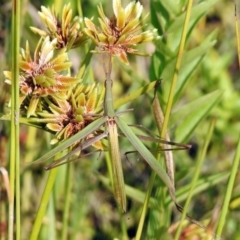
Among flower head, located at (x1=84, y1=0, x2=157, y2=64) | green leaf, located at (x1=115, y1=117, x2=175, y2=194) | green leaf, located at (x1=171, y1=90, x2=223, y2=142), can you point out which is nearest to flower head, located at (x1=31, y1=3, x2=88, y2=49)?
flower head, located at (x1=84, y1=0, x2=157, y2=64)

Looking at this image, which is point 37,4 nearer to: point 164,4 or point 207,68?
point 207,68

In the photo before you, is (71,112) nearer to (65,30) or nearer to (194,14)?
(65,30)

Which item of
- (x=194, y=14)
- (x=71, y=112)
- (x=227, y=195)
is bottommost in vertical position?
(x=227, y=195)

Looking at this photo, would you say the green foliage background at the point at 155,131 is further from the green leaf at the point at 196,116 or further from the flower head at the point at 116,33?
the flower head at the point at 116,33

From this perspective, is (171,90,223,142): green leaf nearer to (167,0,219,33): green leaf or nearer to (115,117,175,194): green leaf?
(167,0,219,33): green leaf

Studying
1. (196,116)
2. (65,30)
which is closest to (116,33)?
(65,30)

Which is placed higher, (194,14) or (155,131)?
(194,14)
